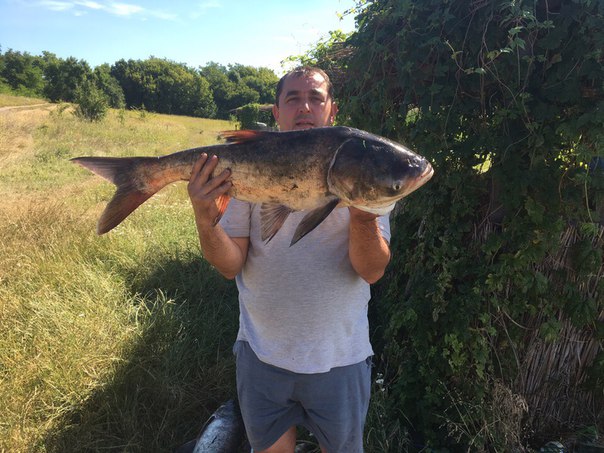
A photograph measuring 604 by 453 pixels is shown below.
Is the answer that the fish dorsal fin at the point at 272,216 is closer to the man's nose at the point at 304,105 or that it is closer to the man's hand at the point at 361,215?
the man's hand at the point at 361,215

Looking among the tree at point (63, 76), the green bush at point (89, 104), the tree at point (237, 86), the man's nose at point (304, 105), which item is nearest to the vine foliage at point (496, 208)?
the man's nose at point (304, 105)

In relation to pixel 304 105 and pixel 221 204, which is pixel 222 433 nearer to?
pixel 221 204

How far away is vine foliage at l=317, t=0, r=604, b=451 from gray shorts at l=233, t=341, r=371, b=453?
117 cm

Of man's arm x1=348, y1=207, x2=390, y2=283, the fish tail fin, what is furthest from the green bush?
man's arm x1=348, y1=207, x2=390, y2=283

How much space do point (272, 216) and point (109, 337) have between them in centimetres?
332

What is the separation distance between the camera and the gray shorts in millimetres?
2182

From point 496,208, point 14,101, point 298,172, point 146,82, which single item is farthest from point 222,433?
point 146,82

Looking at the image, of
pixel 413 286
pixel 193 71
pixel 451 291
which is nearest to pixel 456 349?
pixel 451 291

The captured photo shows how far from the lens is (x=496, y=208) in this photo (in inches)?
123

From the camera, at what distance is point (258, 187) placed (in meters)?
1.87

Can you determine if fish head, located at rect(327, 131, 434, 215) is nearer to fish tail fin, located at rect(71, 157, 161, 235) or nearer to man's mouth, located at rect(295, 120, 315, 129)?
man's mouth, located at rect(295, 120, 315, 129)

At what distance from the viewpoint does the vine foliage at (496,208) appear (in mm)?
2572

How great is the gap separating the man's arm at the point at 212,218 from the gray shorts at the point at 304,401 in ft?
1.93

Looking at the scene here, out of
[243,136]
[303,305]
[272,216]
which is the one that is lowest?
[303,305]
